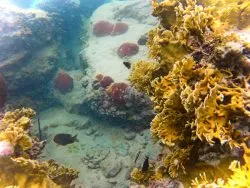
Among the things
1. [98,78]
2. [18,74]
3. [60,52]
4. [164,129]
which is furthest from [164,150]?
[60,52]

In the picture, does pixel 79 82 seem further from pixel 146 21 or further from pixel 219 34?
pixel 219 34

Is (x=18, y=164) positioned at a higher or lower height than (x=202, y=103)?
lower

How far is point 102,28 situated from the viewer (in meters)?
13.4

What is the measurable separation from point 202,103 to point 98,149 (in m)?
6.69

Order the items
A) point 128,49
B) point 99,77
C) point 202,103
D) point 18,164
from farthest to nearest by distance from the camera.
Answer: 1. point 128,49
2. point 99,77
3. point 18,164
4. point 202,103

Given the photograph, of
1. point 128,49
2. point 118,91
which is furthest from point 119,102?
point 128,49

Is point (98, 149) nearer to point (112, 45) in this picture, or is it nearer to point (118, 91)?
point (118, 91)

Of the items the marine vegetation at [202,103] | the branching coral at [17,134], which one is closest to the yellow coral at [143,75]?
the marine vegetation at [202,103]

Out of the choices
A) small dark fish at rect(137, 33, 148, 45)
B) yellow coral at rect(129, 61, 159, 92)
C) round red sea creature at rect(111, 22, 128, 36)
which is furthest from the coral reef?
yellow coral at rect(129, 61, 159, 92)

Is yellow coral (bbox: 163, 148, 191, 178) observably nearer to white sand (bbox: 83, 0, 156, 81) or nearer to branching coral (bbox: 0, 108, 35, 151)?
branching coral (bbox: 0, 108, 35, 151)

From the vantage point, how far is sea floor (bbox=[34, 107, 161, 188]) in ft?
26.9

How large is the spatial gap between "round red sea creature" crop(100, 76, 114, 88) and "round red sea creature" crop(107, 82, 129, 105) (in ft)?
1.12

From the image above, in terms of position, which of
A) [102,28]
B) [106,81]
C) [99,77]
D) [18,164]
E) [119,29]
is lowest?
[18,164]

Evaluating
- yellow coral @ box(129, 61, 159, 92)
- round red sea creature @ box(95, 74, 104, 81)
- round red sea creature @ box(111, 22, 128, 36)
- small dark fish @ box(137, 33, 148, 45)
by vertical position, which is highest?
round red sea creature @ box(111, 22, 128, 36)
